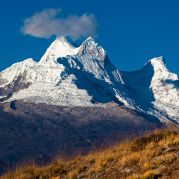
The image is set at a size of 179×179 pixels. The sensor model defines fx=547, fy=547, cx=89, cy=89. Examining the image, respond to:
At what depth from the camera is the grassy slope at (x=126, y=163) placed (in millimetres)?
20641

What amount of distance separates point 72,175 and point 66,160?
14.3 ft

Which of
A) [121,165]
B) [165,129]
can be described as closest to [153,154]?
[121,165]

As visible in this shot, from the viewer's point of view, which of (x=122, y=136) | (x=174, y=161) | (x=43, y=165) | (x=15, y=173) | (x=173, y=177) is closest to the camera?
(x=173, y=177)

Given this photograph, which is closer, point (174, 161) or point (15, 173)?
point (174, 161)

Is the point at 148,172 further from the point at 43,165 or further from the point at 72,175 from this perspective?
the point at 43,165

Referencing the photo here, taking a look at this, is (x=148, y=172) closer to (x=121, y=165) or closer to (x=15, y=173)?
(x=121, y=165)

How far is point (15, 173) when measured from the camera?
2503 cm

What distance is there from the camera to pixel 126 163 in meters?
22.3

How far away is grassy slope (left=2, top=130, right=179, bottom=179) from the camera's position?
20641mm

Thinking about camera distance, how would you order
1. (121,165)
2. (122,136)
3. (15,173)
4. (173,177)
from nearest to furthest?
(173,177) → (121,165) → (15,173) → (122,136)

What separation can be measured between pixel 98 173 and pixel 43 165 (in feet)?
16.7

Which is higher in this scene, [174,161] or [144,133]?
[144,133]

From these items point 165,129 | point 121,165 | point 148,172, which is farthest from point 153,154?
point 165,129

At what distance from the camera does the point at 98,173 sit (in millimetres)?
22641
